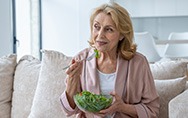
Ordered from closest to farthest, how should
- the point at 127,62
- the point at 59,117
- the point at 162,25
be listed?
1. the point at 127,62
2. the point at 59,117
3. the point at 162,25

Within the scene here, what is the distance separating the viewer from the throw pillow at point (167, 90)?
195cm

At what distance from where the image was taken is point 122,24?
1789mm

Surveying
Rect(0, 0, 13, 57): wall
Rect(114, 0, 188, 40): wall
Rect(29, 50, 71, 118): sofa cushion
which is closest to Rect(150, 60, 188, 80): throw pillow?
Rect(29, 50, 71, 118): sofa cushion

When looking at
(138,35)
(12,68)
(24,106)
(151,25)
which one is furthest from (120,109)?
(151,25)

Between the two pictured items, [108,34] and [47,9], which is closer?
[108,34]

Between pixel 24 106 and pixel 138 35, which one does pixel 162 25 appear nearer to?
pixel 138 35

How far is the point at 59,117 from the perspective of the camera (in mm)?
2072

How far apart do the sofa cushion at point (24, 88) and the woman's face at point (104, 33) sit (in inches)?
26.9

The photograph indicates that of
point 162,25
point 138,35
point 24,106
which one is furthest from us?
point 162,25

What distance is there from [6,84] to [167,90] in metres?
1.00

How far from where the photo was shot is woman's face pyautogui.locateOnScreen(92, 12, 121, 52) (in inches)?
69.6

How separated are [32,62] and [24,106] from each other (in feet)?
0.98

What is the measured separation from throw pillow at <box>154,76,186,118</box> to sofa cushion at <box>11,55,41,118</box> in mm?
772

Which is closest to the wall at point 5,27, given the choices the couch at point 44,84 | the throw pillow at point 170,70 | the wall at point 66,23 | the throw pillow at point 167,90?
the wall at point 66,23
